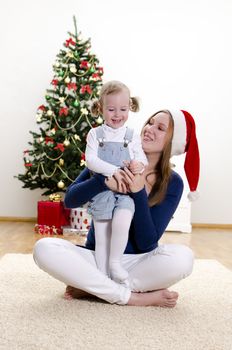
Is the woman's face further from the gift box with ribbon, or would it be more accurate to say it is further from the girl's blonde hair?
the gift box with ribbon

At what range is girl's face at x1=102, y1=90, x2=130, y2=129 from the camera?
6.70ft

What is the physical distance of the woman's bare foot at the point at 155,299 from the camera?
2.08m

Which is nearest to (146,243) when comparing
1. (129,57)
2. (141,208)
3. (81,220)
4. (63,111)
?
(141,208)

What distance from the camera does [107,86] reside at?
208 centimetres

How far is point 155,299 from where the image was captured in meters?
2.09

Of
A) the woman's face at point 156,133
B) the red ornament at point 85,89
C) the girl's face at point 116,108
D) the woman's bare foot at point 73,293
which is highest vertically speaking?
the red ornament at point 85,89

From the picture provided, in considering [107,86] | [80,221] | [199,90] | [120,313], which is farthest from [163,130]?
[199,90]

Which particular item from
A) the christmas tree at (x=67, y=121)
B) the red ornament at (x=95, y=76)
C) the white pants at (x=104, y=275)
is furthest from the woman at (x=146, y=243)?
the red ornament at (x=95, y=76)

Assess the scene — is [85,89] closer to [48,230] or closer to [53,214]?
[53,214]

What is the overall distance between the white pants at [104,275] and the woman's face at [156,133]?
16.9 inches

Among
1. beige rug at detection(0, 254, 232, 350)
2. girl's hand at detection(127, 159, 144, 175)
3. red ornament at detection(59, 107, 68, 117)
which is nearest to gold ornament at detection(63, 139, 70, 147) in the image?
red ornament at detection(59, 107, 68, 117)

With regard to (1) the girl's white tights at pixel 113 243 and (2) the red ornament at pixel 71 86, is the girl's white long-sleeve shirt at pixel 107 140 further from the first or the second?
(2) the red ornament at pixel 71 86

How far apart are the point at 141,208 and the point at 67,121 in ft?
8.95

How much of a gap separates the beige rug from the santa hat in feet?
1.66
